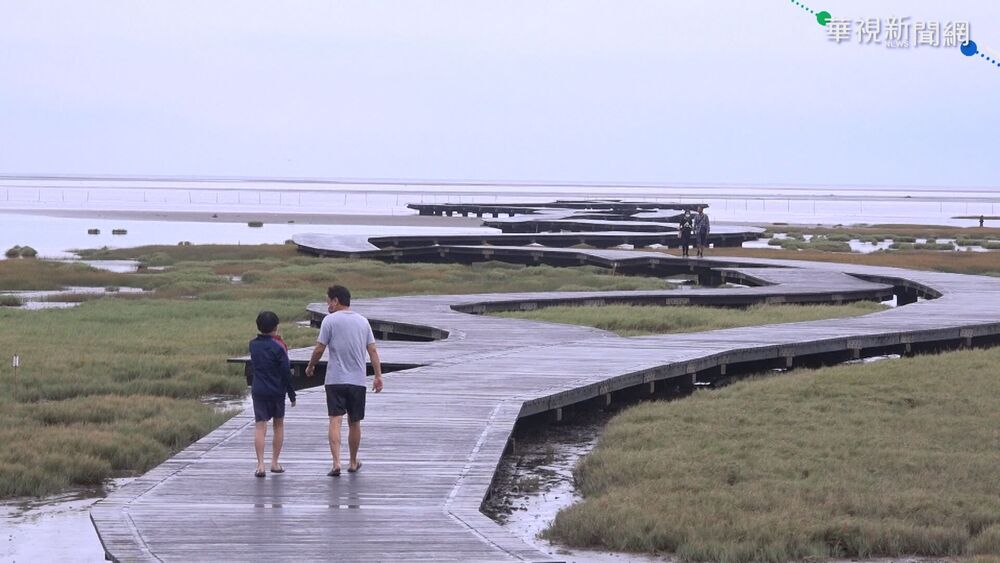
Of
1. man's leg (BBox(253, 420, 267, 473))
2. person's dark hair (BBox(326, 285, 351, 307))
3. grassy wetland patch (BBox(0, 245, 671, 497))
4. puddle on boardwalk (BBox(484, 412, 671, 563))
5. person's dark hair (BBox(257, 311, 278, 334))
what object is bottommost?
puddle on boardwalk (BBox(484, 412, 671, 563))

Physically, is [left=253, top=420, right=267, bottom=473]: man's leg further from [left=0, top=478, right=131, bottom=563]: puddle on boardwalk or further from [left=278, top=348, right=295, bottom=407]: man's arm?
[left=0, top=478, right=131, bottom=563]: puddle on boardwalk

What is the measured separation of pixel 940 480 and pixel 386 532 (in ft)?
16.9

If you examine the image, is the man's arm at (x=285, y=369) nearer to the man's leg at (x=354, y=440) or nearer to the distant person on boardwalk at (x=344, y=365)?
the distant person on boardwalk at (x=344, y=365)

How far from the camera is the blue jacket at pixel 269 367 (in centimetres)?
1052

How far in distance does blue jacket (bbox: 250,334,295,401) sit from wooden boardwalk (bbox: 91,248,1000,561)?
630 millimetres

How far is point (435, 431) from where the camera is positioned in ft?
40.8

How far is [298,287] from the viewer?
3453cm

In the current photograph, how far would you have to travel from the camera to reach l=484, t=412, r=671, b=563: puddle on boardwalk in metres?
10.3

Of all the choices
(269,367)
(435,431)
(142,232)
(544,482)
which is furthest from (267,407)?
(142,232)

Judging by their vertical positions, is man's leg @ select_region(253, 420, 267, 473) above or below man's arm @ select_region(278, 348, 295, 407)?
below

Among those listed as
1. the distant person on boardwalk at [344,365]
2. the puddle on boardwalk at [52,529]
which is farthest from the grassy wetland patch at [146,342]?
the distant person on boardwalk at [344,365]

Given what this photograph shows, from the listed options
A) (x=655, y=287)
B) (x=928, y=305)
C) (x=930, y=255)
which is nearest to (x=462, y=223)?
(x=930, y=255)

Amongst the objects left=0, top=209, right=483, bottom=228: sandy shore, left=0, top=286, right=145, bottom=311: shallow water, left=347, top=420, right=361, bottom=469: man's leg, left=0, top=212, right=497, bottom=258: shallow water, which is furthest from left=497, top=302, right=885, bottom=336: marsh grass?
left=0, top=209, right=483, bottom=228: sandy shore

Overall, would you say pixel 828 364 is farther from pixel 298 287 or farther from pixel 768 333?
pixel 298 287
